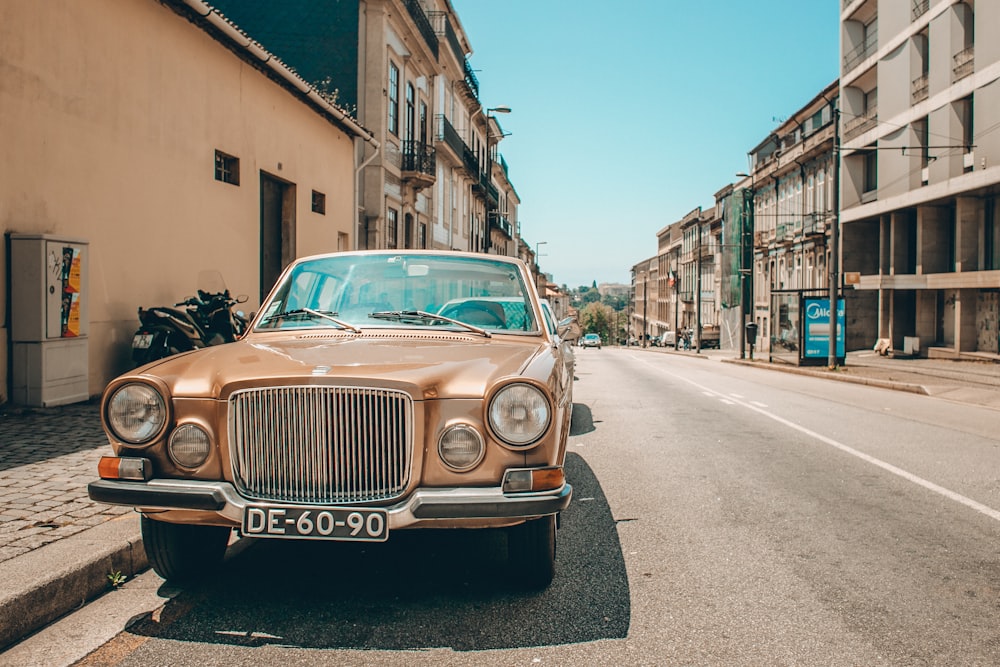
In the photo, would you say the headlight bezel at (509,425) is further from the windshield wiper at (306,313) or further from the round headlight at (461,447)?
the windshield wiper at (306,313)

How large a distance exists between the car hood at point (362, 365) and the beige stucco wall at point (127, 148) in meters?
5.36

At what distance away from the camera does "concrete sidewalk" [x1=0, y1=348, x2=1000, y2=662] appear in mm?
3400

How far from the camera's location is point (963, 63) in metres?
→ 26.3

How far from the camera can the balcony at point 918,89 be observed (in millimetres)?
29155

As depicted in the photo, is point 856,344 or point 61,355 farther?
point 856,344

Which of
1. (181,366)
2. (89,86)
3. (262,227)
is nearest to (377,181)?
(262,227)

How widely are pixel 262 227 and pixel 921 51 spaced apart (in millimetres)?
25628

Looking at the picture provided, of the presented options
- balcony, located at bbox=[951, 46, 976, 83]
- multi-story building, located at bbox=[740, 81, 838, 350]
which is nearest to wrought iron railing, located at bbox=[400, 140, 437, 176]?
balcony, located at bbox=[951, 46, 976, 83]

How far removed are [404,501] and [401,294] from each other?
1.88m

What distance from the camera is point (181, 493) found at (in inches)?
133

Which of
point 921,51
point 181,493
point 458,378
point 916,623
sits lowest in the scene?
point 916,623

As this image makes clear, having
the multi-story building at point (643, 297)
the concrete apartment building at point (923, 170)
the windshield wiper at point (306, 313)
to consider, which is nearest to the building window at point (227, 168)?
the windshield wiper at point (306, 313)

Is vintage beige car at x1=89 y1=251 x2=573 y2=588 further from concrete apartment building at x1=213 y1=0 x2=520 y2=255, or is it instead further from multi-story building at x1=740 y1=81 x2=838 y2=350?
multi-story building at x1=740 y1=81 x2=838 y2=350

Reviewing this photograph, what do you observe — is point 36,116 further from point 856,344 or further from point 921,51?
point 856,344
